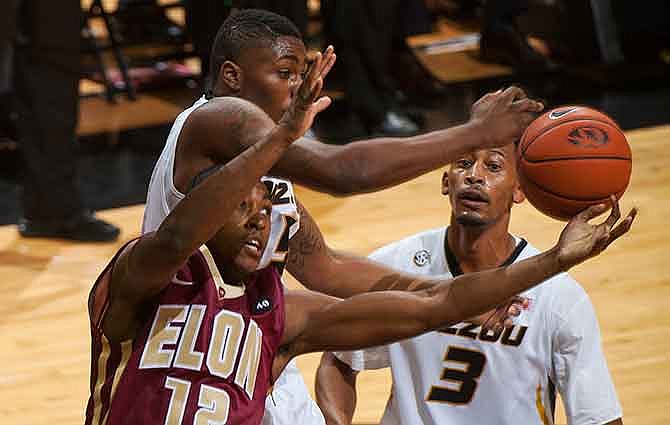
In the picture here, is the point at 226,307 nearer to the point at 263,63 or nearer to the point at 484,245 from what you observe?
the point at 263,63

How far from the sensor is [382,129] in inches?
278

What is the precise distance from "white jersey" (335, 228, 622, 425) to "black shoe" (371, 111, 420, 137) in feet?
11.1

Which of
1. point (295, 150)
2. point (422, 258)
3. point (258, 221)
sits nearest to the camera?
point (258, 221)

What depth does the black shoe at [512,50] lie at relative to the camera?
8109 millimetres

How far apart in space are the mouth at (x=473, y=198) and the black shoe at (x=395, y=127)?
3388mm

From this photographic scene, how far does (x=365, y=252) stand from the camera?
18.8 feet

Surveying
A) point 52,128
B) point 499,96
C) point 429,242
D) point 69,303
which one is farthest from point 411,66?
point 499,96

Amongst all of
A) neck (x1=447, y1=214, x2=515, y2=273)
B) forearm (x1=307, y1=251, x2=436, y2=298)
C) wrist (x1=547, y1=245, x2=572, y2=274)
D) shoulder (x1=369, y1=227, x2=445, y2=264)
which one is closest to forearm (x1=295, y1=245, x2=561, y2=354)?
wrist (x1=547, y1=245, x2=572, y2=274)

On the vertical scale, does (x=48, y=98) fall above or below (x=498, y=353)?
below

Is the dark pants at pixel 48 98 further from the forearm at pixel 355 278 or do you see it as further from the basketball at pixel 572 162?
the basketball at pixel 572 162

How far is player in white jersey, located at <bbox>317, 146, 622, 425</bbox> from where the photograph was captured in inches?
140

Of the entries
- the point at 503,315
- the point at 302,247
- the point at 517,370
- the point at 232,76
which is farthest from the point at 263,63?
the point at 517,370

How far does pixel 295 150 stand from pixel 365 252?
2.66 m

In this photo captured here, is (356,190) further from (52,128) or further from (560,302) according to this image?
(52,128)
